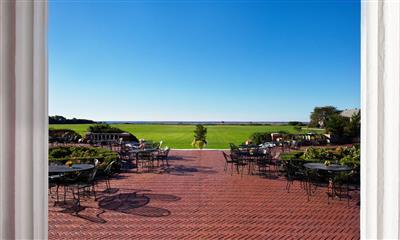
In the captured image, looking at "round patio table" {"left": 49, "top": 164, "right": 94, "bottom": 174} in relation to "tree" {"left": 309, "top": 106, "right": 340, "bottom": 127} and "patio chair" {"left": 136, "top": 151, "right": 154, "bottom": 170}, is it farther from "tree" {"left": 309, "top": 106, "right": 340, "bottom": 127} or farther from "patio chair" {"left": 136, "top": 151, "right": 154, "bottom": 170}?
"tree" {"left": 309, "top": 106, "right": 340, "bottom": 127}

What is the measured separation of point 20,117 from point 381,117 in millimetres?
976

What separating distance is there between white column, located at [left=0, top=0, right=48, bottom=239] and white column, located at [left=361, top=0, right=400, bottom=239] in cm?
93

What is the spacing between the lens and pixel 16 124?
2.52 feet

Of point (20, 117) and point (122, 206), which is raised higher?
point (20, 117)

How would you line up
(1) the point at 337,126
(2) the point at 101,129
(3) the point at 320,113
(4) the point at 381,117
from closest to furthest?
(4) the point at 381,117, (1) the point at 337,126, (2) the point at 101,129, (3) the point at 320,113

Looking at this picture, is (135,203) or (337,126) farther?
(337,126)

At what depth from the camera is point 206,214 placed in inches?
176

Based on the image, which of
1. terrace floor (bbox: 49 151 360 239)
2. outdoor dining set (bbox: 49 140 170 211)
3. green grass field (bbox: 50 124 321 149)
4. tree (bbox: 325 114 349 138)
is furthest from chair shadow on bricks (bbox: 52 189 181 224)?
tree (bbox: 325 114 349 138)

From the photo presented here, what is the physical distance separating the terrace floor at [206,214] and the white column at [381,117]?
10.3ft

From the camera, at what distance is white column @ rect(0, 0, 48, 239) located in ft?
2.49

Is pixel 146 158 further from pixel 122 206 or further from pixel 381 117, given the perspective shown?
pixel 381 117

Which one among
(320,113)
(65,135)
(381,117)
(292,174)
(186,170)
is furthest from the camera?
(320,113)

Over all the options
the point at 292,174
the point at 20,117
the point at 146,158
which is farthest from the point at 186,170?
the point at 20,117

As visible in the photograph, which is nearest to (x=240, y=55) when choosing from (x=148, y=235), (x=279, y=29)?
(x=279, y=29)
